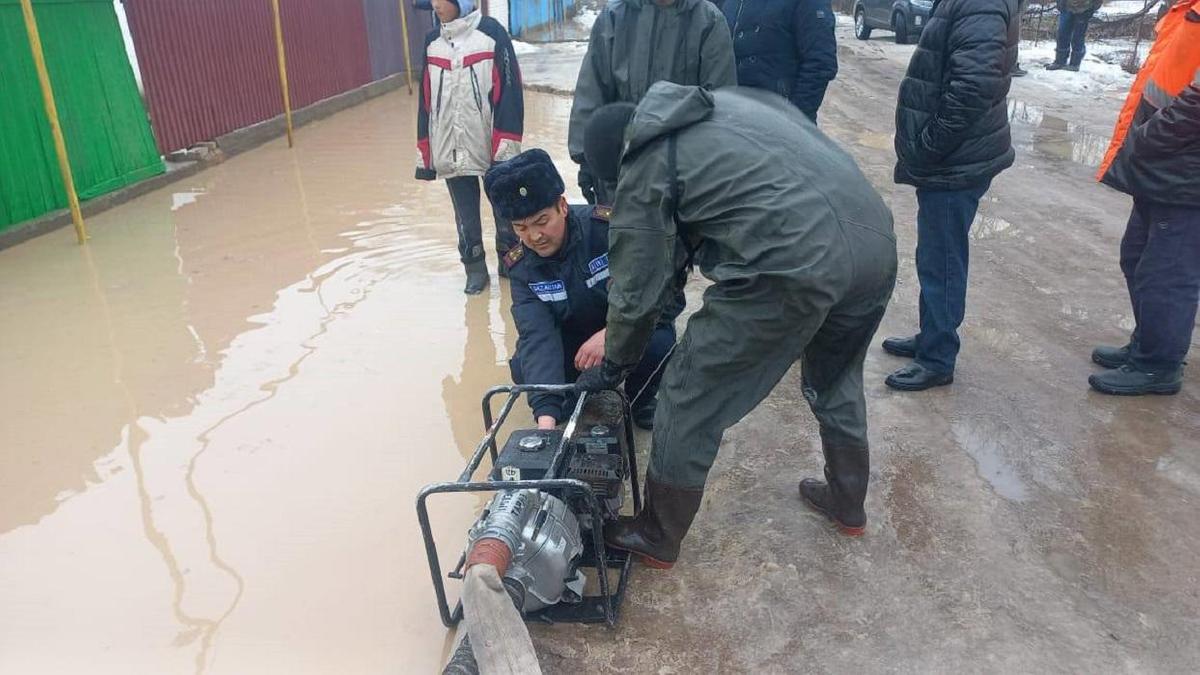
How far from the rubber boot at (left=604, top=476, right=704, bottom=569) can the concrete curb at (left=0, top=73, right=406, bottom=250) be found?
215 inches

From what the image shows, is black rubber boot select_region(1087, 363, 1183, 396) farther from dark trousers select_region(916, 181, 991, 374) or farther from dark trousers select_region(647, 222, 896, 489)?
dark trousers select_region(647, 222, 896, 489)

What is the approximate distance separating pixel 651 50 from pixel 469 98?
127 cm

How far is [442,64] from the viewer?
469cm

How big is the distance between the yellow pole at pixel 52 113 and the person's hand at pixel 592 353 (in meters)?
4.83

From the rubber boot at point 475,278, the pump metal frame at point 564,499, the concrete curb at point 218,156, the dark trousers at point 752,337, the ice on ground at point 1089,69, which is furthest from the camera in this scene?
the ice on ground at point 1089,69

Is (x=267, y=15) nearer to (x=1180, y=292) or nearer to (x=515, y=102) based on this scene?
(x=515, y=102)

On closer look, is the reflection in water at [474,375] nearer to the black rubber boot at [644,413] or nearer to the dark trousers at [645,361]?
the dark trousers at [645,361]

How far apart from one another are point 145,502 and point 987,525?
308 cm

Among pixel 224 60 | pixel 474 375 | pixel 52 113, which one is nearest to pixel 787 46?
pixel 474 375

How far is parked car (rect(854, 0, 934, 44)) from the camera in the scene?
54.5ft

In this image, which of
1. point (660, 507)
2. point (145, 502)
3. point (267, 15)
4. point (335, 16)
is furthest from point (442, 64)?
point (335, 16)

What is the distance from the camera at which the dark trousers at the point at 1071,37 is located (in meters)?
13.2

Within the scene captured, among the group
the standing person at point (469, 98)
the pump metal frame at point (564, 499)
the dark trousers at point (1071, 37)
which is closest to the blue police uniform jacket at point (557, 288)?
the pump metal frame at point (564, 499)

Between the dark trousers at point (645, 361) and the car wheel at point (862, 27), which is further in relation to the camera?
the car wheel at point (862, 27)
